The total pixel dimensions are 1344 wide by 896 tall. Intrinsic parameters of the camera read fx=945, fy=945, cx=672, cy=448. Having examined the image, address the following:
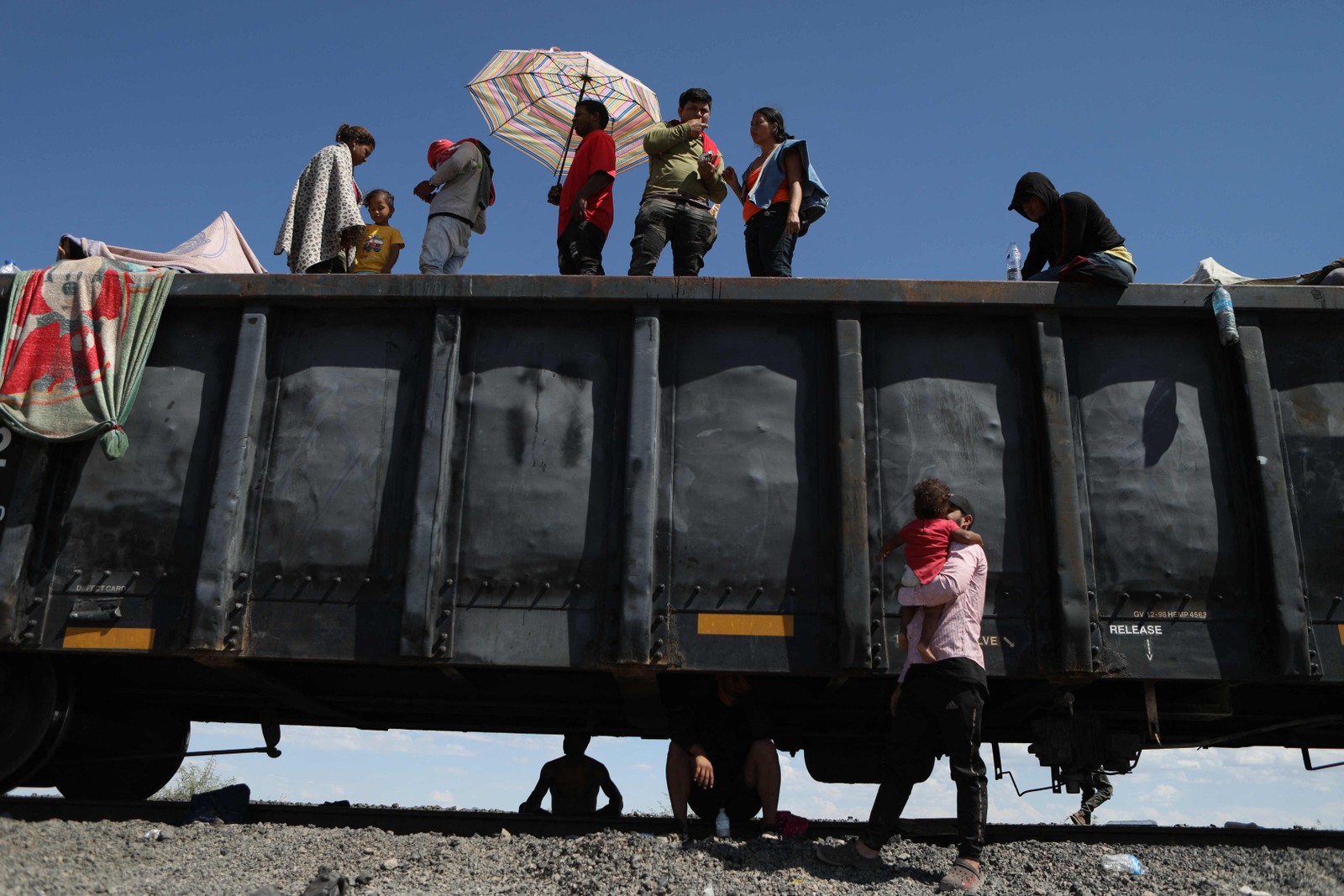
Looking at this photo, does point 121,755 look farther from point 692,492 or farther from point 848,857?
point 848,857

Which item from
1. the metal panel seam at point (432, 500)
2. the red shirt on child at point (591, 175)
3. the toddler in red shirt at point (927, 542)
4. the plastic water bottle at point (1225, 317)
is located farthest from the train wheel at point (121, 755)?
the plastic water bottle at point (1225, 317)

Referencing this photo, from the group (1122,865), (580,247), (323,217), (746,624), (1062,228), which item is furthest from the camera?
(323,217)

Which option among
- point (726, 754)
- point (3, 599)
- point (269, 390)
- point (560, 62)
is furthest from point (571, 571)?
point (560, 62)

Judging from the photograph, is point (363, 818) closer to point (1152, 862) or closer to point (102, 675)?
point (102, 675)

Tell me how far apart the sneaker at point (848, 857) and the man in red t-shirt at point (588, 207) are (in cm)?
373

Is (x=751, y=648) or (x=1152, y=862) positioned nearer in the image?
(x=1152, y=862)

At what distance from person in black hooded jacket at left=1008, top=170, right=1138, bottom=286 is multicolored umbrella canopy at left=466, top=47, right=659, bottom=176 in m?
3.34

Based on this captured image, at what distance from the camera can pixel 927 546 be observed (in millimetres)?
4316

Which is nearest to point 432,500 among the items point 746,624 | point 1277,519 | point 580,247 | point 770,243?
point 746,624

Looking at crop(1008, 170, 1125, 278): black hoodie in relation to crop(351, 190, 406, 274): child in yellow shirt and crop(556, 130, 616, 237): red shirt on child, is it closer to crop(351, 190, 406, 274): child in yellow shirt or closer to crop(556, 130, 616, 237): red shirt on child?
crop(556, 130, 616, 237): red shirt on child

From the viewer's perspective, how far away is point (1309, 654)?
4.62m

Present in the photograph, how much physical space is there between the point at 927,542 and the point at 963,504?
23.5 inches

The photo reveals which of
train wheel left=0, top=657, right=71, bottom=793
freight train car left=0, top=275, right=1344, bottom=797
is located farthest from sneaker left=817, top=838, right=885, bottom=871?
train wheel left=0, top=657, right=71, bottom=793

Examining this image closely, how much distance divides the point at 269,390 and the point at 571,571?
6.43 ft
